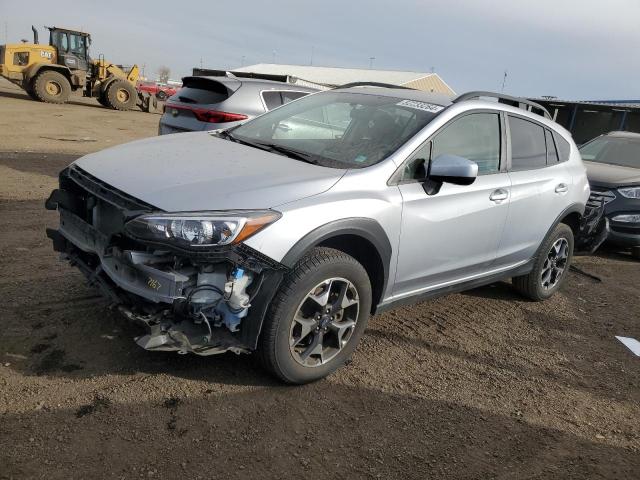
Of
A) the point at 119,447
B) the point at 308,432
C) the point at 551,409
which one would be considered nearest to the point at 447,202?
the point at 551,409

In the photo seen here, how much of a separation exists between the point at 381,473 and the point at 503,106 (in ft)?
10.5

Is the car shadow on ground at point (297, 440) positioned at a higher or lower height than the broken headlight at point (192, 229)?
lower

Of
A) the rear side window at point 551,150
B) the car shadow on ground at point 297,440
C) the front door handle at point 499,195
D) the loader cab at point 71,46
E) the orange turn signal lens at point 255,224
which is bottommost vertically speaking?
the car shadow on ground at point 297,440

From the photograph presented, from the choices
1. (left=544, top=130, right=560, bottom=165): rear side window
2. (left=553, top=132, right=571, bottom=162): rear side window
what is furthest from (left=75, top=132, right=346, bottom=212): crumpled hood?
(left=553, top=132, right=571, bottom=162): rear side window

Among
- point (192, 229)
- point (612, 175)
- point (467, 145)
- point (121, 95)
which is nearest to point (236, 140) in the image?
point (192, 229)

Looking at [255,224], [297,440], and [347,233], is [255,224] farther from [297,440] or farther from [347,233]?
[297,440]

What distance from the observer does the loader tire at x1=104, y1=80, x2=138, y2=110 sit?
942 inches

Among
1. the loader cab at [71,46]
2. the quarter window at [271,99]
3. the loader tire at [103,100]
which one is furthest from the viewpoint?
the loader tire at [103,100]

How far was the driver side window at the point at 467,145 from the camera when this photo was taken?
3.57m

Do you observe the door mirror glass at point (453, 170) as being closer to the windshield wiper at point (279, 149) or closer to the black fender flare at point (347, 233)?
the black fender flare at point (347, 233)

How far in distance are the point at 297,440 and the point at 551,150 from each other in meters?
3.69

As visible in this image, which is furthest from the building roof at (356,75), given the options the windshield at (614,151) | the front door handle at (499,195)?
the front door handle at (499,195)

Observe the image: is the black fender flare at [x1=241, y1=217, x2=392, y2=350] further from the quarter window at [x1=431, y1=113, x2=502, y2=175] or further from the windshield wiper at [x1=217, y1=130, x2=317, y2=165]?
the quarter window at [x1=431, y1=113, x2=502, y2=175]

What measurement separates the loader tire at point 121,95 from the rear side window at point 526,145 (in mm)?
22793
